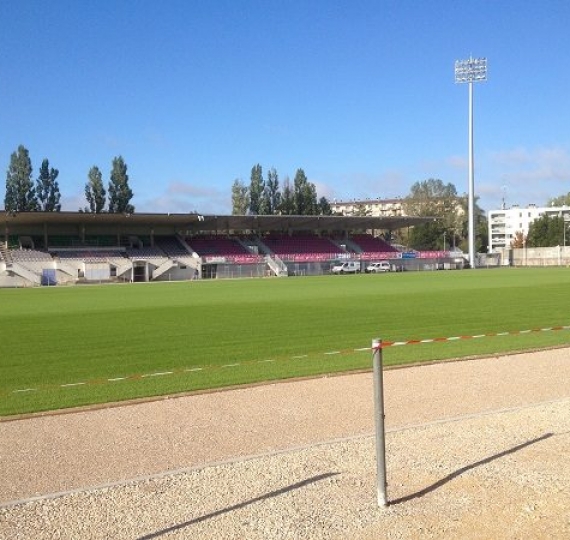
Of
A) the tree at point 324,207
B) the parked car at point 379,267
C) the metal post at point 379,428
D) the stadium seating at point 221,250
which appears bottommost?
the parked car at point 379,267

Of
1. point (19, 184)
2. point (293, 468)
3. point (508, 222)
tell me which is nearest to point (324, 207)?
point (19, 184)

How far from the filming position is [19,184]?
92.2 metres

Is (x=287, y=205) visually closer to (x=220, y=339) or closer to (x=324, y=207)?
(x=324, y=207)

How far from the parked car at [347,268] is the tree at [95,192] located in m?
35.4

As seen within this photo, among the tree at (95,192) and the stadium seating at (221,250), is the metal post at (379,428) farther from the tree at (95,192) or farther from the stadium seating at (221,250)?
the tree at (95,192)

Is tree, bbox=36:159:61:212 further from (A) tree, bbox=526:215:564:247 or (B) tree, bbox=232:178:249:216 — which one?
(A) tree, bbox=526:215:564:247

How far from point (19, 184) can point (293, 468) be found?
9367 cm

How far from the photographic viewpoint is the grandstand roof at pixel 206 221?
75.8 metres

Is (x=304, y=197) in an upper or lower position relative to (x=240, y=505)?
upper

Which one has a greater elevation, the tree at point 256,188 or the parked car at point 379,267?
the tree at point 256,188

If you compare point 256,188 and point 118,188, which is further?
point 256,188

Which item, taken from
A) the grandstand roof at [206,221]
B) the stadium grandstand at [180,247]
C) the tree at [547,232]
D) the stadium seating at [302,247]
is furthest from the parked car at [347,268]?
the tree at [547,232]

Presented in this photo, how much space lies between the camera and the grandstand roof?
7575cm

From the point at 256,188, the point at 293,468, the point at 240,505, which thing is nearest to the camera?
the point at 240,505
